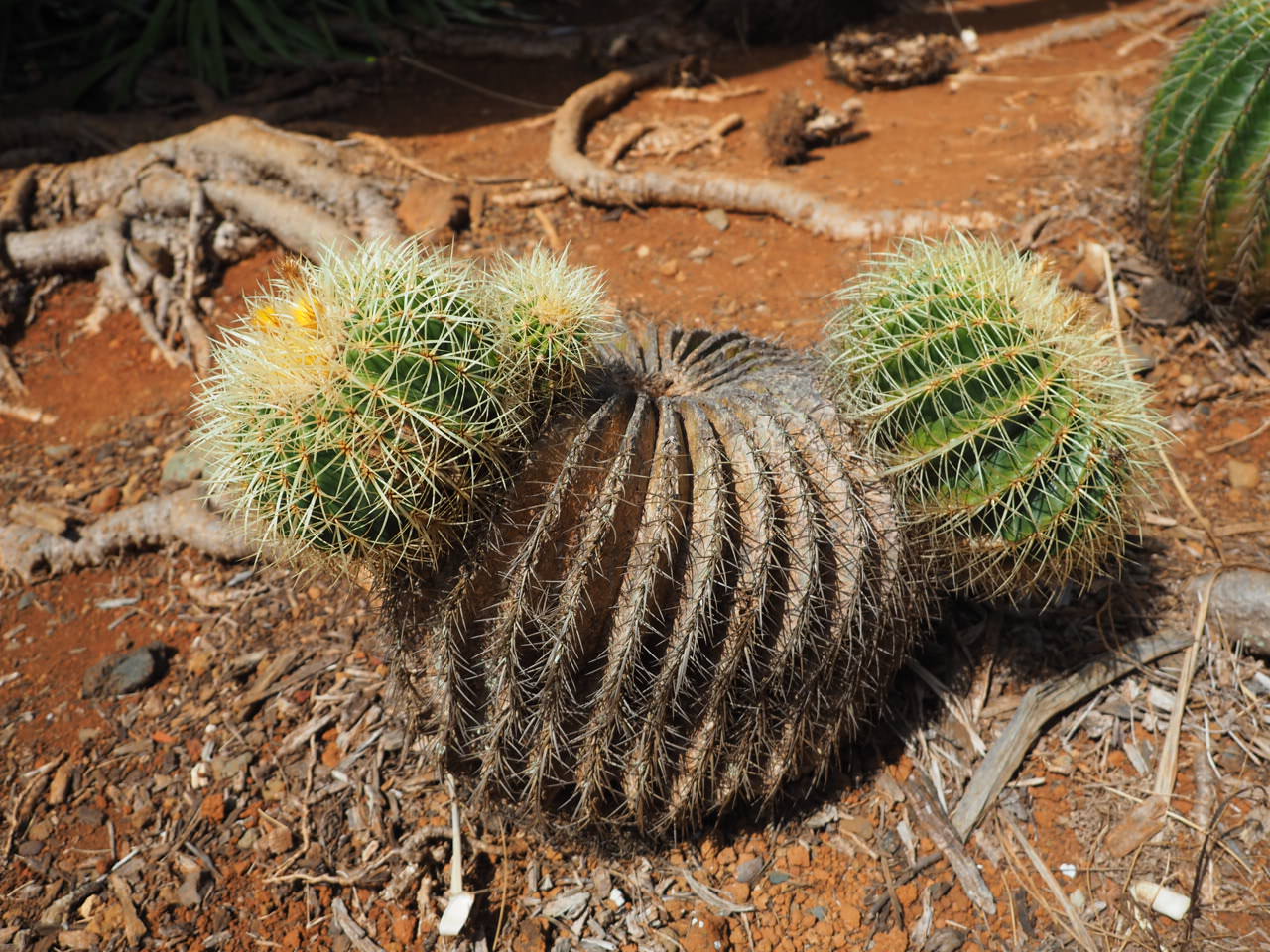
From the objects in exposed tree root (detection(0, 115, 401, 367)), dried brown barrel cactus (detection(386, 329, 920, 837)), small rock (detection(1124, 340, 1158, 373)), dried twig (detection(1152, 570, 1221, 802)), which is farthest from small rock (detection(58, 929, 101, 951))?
small rock (detection(1124, 340, 1158, 373))

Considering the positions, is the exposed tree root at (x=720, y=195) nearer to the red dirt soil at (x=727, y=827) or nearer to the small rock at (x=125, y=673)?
the red dirt soil at (x=727, y=827)

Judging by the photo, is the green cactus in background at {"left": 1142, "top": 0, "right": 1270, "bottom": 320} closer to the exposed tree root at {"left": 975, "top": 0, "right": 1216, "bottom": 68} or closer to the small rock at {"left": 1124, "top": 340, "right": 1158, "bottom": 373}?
the small rock at {"left": 1124, "top": 340, "right": 1158, "bottom": 373}

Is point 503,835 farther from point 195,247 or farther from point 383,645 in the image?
point 195,247

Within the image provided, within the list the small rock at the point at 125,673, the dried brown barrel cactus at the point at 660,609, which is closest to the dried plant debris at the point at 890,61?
the dried brown barrel cactus at the point at 660,609

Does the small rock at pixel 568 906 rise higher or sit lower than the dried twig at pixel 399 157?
lower

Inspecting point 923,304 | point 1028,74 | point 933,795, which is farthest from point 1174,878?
point 1028,74
